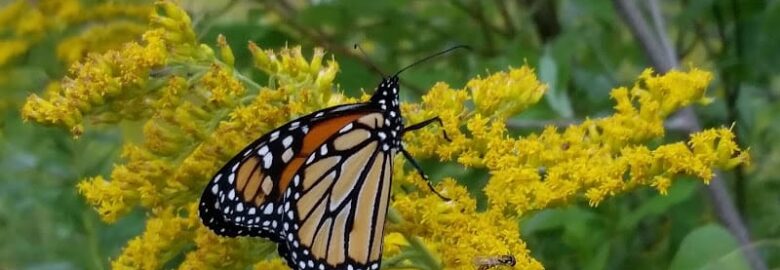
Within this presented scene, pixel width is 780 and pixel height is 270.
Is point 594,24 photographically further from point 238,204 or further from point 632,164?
point 238,204

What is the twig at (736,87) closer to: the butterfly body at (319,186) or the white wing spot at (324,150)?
the butterfly body at (319,186)

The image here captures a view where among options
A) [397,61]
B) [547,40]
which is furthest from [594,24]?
[397,61]

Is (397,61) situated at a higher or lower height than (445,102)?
higher

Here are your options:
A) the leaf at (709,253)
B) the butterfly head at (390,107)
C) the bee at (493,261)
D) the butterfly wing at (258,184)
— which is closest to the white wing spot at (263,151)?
the butterfly wing at (258,184)

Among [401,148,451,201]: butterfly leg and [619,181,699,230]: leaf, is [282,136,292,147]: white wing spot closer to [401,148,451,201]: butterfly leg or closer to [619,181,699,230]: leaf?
[401,148,451,201]: butterfly leg

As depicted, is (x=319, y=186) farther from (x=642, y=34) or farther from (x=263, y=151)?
(x=642, y=34)

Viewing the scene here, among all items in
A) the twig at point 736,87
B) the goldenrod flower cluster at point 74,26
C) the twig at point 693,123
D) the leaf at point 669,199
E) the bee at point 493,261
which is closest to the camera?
the bee at point 493,261

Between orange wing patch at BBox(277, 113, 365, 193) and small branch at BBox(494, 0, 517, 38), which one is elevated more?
small branch at BBox(494, 0, 517, 38)

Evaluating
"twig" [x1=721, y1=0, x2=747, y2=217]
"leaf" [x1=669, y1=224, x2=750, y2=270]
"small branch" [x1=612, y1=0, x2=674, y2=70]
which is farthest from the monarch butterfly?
"twig" [x1=721, y1=0, x2=747, y2=217]
